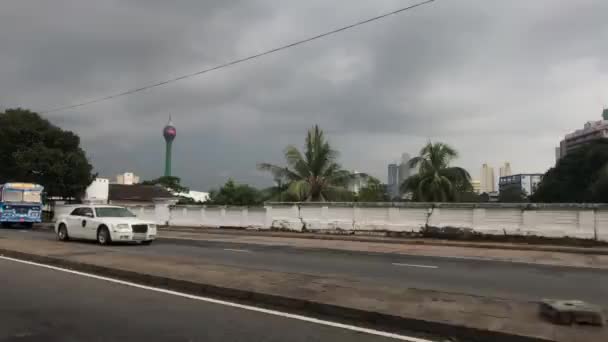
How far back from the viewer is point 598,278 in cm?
1159

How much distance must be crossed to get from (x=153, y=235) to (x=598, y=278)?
14312 millimetres

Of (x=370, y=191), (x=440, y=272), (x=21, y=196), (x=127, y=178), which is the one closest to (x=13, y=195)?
(x=21, y=196)

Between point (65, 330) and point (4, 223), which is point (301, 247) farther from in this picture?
point (4, 223)

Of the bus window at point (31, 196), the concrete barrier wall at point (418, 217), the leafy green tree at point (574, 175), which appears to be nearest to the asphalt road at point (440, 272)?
the concrete barrier wall at point (418, 217)

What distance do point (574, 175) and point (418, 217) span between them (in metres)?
32.3

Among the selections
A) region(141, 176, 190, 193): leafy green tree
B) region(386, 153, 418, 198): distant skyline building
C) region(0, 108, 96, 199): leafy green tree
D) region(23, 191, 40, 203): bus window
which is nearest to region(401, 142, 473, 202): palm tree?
region(386, 153, 418, 198): distant skyline building

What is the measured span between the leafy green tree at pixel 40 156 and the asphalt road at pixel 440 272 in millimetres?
30946

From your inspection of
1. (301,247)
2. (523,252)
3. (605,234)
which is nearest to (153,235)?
(301,247)

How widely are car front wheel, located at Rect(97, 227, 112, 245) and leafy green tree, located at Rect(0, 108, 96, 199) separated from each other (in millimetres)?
27368

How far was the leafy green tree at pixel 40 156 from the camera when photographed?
141ft

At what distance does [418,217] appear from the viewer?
23.0 m

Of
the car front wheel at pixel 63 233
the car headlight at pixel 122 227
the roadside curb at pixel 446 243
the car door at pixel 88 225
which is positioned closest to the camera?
the roadside curb at pixel 446 243

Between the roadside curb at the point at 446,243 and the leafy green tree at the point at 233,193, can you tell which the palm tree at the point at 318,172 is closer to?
the roadside curb at the point at 446,243

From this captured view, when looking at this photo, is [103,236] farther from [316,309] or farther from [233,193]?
[233,193]
